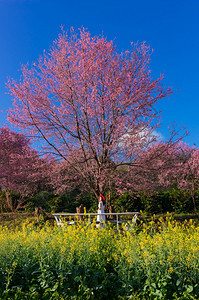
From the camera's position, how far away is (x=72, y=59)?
9570 mm

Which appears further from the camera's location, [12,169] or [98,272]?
[12,169]

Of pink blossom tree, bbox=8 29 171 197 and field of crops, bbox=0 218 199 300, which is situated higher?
pink blossom tree, bbox=8 29 171 197

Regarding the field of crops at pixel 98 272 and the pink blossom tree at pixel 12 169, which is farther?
the pink blossom tree at pixel 12 169

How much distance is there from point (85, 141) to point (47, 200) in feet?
26.3

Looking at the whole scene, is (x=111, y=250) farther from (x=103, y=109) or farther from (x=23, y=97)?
(x=23, y=97)

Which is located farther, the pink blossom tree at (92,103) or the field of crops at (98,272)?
the pink blossom tree at (92,103)

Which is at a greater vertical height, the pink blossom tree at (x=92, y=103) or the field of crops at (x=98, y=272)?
the pink blossom tree at (x=92, y=103)

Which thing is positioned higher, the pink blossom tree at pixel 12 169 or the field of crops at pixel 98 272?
the pink blossom tree at pixel 12 169

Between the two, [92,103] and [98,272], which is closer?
[98,272]

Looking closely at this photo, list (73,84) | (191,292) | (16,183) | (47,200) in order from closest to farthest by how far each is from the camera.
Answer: (191,292) < (73,84) < (16,183) < (47,200)

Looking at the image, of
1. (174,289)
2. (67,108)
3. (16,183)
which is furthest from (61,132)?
(174,289)

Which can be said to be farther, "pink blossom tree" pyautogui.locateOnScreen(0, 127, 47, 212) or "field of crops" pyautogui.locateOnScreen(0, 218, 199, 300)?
"pink blossom tree" pyautogui.locateOnScreen(0, 127, 47, 212)

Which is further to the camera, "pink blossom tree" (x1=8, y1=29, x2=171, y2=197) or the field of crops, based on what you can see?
"pink blossom tree" (x1=8, y1=29, x2=171, y2=197)

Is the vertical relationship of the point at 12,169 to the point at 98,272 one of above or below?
above
